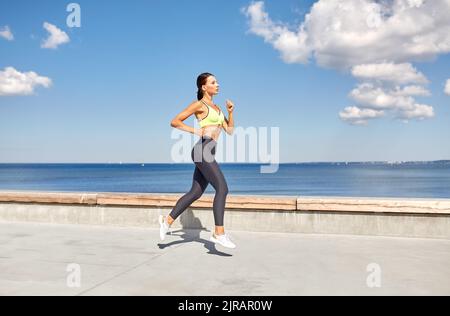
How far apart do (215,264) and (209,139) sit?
1300 millimetres

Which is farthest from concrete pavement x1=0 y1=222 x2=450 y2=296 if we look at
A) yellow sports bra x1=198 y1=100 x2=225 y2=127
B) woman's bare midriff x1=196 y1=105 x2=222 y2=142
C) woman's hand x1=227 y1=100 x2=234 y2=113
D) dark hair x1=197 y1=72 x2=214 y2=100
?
dark hair x1=197 y1=72 x2=214 y2=100

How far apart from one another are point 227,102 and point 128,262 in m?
2.00

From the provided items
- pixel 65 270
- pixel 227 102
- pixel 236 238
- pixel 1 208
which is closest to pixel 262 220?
pixel 236 238

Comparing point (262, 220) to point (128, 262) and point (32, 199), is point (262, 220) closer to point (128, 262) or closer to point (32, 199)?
point (128, 262)

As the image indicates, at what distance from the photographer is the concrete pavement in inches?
146

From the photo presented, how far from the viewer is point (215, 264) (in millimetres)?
4590

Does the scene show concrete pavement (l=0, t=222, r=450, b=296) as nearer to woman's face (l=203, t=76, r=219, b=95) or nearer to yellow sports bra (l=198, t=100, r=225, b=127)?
yellow sports bra (l=198, t=100, r=225, b=127)

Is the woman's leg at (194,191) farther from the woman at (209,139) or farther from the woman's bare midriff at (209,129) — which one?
the woman's bare midriff at (209,129)

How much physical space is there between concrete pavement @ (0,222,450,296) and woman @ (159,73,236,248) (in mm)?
462

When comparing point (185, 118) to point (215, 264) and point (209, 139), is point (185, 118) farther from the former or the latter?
point (215, 264)

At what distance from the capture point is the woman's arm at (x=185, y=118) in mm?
4914

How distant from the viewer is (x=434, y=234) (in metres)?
6.00

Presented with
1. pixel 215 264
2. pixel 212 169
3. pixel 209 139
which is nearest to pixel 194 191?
pixel 212 169
